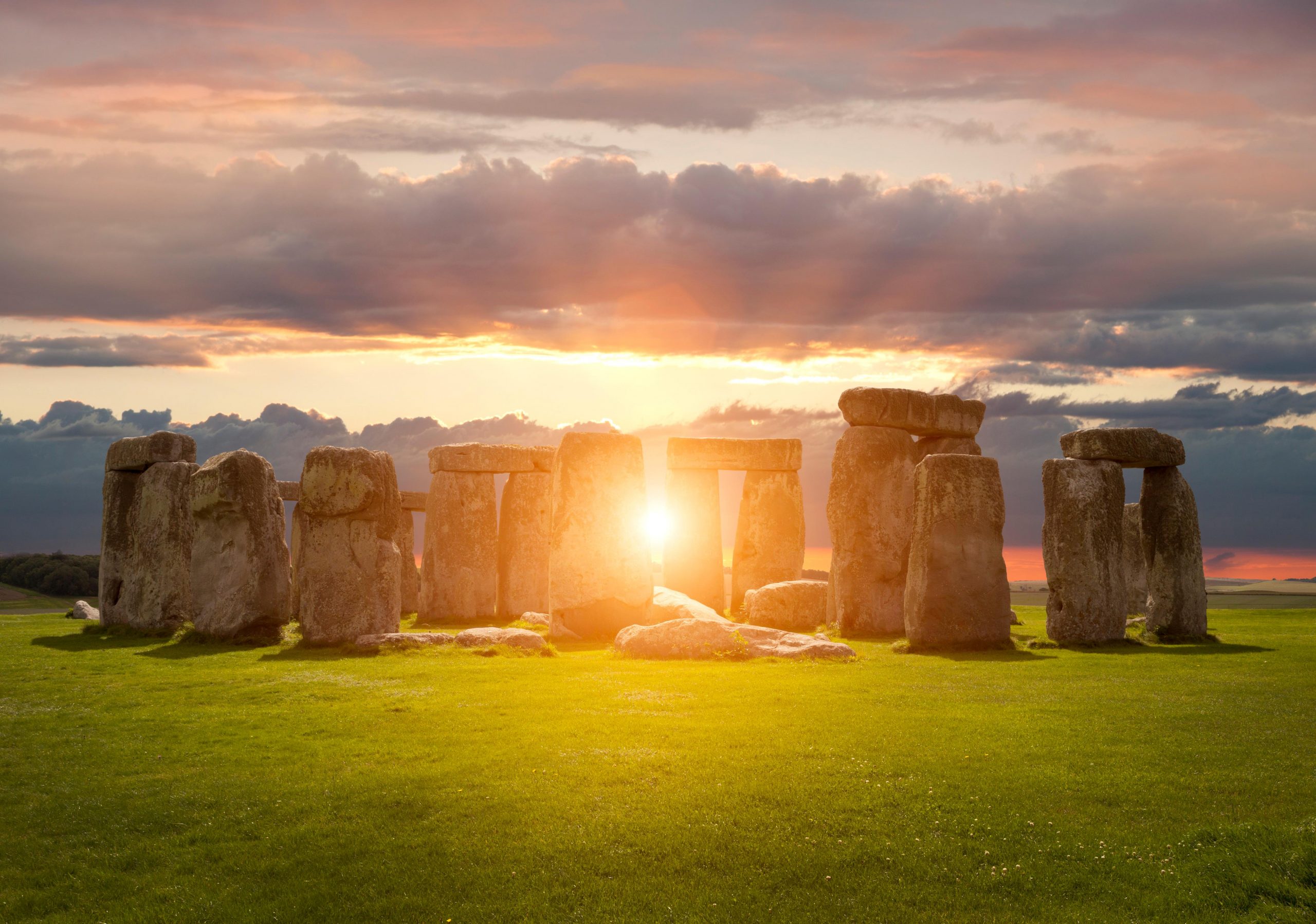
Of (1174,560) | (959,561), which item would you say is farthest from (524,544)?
(1174,560)

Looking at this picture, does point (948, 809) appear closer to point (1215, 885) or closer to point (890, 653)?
point (1215, 885)

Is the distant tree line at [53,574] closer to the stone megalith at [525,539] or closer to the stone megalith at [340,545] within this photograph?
the stone megalith at [525,539]

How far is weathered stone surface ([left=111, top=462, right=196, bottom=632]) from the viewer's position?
67.2 ft

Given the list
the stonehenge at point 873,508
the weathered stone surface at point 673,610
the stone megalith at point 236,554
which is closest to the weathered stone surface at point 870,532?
A: the stonehenge at point 873,508

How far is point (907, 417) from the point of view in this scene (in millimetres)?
22297

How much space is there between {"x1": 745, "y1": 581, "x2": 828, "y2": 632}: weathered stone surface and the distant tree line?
2621 centimetres

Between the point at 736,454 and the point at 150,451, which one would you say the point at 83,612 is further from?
the point at 736,454

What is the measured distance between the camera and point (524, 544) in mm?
26891

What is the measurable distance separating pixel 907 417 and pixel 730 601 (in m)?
9.19

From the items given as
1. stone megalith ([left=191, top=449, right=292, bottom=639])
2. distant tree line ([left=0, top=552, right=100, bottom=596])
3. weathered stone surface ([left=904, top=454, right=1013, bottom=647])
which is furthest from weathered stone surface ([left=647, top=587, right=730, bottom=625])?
distant tree line ([left=0, top=552, right=100, bottom=596])

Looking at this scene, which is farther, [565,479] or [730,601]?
[730,601]

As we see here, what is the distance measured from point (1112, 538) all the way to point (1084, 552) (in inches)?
27.8

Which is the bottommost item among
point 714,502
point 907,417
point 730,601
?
point 730,601

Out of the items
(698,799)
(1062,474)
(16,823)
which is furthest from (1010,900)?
(1062,474)
